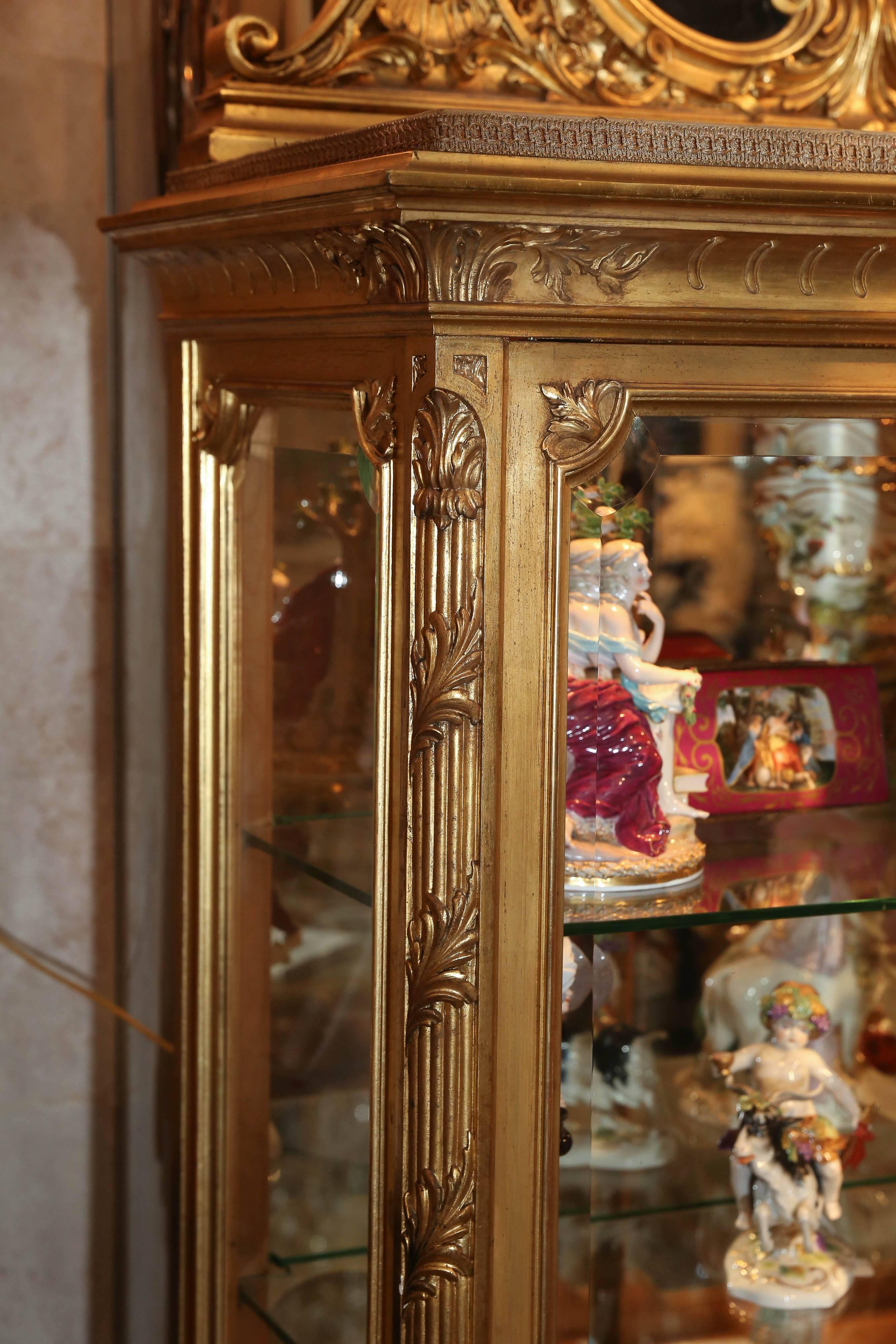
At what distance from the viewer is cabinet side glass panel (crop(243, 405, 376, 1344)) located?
93 cm

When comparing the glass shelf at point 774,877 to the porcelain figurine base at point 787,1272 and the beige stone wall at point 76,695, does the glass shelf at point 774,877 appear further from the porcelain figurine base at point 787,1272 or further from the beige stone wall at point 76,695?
the beige stone wall at point 76,695

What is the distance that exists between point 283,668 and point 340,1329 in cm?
47

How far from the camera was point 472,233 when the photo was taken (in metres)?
0.75

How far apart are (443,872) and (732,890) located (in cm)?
25

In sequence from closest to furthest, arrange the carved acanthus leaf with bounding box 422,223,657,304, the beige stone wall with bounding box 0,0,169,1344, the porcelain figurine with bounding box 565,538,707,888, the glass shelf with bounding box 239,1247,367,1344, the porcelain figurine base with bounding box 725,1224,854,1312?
1. the carved acanthus leaf with bounding box 422,223,657,304
2. the porcelain figurine with bounding box 565,538,707,888
3. the glass shelf with bounding box 239,1247,367,1344
4. the porcelain figurine base with bounding box 725,1224,854,1312
5. the beige stone wall with bounding box 0,0,169,1344

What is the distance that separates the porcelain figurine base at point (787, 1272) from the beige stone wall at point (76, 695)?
574 millimetres

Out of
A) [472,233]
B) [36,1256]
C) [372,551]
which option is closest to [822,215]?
[472,233]

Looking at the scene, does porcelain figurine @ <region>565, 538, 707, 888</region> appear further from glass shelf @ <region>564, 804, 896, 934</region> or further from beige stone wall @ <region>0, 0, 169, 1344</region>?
beige stone wall @ <region>0, 0, 169, 1344</region>

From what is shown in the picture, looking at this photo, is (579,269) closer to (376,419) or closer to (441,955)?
(376,419)

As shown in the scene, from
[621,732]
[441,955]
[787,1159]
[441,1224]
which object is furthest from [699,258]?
[787,1159]

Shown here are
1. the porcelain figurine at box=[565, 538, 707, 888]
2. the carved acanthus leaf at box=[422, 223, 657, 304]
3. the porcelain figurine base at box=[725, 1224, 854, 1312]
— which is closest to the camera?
the carved acanthus leaf at box=[422, 223, 657, 304]

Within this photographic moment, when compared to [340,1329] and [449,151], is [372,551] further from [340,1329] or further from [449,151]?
[340,1329]

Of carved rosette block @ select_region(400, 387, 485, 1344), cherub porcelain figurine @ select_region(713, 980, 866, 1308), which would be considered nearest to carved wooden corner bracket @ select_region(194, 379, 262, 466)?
carved rosette block @ select_region(400, 387, 485, 1344)

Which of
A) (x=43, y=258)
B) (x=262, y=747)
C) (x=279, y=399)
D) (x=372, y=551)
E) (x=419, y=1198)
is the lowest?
(x=419, y=1198)
